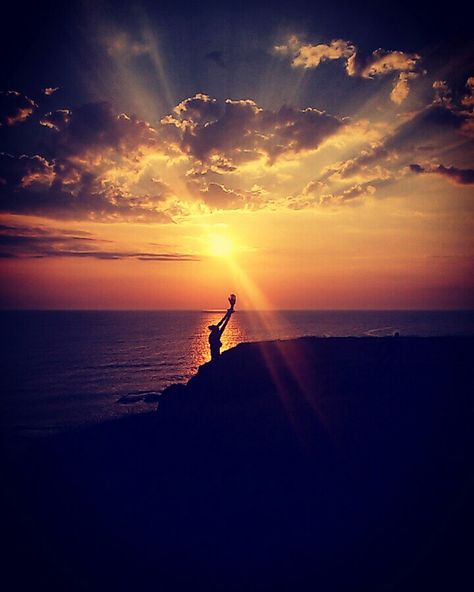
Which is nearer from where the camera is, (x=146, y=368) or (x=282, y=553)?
(x=282, y=553)

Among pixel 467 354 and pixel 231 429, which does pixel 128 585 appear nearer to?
pixel 231 429

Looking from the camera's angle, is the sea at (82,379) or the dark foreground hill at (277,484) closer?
the dark foreground hill at (277,484)

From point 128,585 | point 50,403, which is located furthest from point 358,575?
point 50,403

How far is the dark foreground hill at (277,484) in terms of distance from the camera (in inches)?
667

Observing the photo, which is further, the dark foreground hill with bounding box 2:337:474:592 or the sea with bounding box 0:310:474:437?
the sea with bounding box 0:310:474:437

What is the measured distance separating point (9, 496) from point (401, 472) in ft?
83.4

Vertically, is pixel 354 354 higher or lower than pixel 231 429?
higher

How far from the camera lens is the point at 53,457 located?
32406mm

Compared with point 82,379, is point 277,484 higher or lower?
higher

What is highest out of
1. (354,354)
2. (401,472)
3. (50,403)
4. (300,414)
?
(354,354)

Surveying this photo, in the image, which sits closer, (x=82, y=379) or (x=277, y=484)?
(x=277, y=484)

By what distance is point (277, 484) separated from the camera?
22062 millimetres

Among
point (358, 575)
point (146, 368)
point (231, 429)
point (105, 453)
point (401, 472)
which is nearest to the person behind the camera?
point (358, 575)

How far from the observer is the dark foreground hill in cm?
1695
